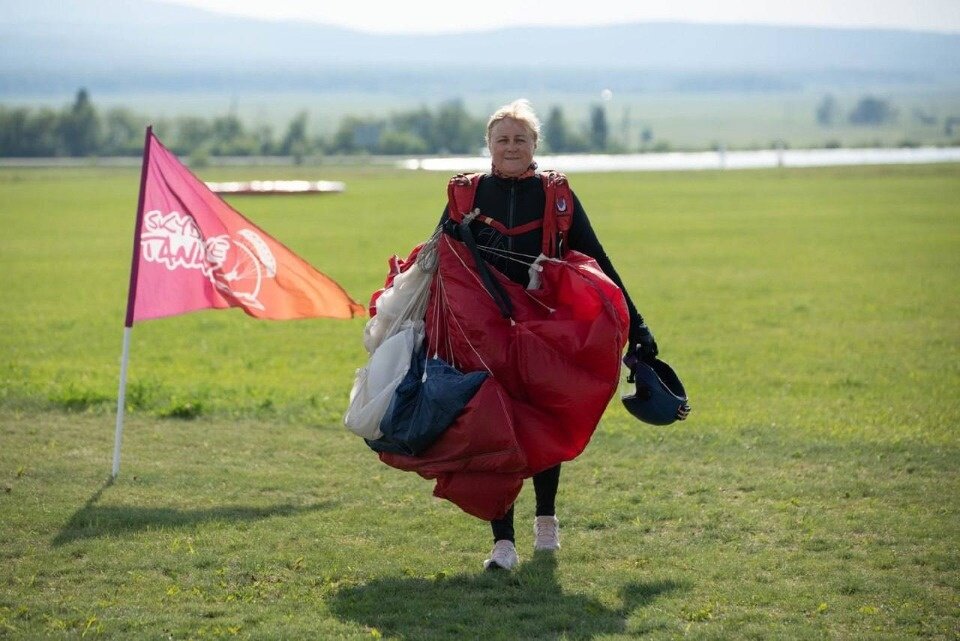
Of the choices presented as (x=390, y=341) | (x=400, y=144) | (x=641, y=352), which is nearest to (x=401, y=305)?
(x=390, y=341)

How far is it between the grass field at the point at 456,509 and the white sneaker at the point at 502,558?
13cm

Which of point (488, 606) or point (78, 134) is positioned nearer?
point (488, 606)

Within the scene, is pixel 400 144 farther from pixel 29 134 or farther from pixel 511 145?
pixel 511 145

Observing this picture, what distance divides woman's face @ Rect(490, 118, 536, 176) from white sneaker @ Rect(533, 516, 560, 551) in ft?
5.79

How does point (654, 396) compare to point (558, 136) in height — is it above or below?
above

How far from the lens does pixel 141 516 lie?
7.56 m

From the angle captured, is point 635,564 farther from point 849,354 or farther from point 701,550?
point 849,354

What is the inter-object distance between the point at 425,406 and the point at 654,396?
1324mm

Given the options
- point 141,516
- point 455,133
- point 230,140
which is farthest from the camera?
point 455,133

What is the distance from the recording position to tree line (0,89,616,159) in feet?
334

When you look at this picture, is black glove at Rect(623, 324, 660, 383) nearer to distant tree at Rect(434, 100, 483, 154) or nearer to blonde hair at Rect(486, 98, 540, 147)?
blonde hair at Rect(486, 98, 540, 147)

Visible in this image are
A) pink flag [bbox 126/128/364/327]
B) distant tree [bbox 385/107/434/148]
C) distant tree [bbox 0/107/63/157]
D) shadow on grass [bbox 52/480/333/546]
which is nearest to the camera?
shadow on grass [bbox 52/480/333/546]

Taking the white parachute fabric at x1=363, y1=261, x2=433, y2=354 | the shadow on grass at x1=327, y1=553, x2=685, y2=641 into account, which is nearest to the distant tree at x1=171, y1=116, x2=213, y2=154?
the white parachute fabric at x1=363, y1=261, x2=433, y2=354

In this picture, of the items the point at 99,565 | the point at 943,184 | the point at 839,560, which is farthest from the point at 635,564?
the point at 943,184
